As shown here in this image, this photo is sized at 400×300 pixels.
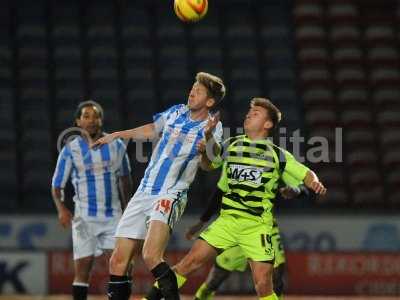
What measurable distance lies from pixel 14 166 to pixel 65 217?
528 cm

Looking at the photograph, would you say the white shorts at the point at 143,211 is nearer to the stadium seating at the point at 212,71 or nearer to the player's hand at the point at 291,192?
the player's hand at the point at 291,192

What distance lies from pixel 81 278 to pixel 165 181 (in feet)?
4.94

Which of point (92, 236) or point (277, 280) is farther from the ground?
point (92, 236)

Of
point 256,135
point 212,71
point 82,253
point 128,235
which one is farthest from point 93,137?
point 212,71

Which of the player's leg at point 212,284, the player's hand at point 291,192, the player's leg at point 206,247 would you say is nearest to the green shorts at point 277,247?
the player's hand at point 291,192

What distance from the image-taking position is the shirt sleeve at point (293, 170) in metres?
6.34

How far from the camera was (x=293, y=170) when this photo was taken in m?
6.38

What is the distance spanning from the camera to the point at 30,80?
44.5ft

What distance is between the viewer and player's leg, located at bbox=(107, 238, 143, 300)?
20.4 ft

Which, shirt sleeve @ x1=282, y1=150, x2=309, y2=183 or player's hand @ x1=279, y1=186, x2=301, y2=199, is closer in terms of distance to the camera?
shirt sleeve @ x1=282, y1=150, x2=309, y2=183

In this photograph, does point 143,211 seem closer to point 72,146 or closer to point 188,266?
point 188,266

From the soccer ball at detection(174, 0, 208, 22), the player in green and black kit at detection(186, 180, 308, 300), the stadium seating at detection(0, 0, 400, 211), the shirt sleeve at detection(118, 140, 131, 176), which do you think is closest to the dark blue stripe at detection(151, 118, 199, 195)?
the player in green and black kit at detection(186, 180, 308, 300)

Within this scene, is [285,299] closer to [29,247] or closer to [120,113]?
[29,247]

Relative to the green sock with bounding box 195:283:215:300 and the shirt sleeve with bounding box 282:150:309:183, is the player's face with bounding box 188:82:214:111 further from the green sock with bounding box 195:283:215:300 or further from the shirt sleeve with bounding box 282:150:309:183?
the green sock with bounding box 195:283:215:300
